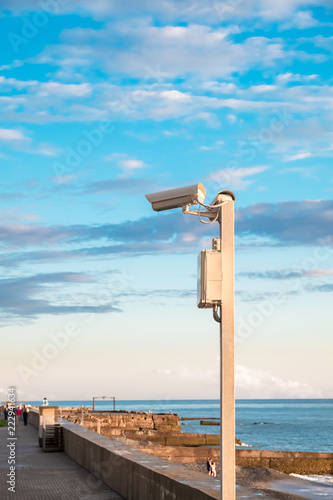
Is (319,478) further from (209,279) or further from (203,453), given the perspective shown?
(209,279)

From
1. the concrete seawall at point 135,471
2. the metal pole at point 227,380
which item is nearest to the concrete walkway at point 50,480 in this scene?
the concrete seawall at point 135,471

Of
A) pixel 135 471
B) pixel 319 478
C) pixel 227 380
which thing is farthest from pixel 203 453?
pixel 227 380

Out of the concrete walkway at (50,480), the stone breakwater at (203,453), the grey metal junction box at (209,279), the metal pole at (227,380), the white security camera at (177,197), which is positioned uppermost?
the white security camera at (177,197)

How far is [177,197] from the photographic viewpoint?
247 inches

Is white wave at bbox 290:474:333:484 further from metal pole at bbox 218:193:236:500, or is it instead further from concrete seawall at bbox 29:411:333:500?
metal pole at bbox 218:193:236:500

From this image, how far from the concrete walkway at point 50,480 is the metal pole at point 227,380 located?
527cm

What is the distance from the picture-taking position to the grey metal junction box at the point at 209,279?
19.1ft

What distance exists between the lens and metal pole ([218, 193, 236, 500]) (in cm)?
568

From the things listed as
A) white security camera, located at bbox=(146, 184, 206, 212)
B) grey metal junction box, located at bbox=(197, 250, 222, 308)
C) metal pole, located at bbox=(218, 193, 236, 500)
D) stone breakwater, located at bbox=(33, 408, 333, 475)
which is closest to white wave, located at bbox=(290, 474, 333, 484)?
stone breakwater, located at bbox=(33, 408, 333, 475)

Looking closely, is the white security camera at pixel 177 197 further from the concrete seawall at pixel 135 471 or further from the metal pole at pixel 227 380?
the concrete seawall at pixel 135 471

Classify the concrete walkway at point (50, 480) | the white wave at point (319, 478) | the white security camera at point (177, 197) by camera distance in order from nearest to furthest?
1. the white security camera at point (177, 197)
2. the concrete walkway at point (50, 480)
3. the white wave at point (319, 478)

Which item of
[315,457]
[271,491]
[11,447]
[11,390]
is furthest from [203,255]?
[315,457]

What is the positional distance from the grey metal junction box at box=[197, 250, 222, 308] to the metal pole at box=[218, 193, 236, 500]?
0.05 meters

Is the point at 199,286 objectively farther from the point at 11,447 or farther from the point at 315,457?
the point at 315,457
